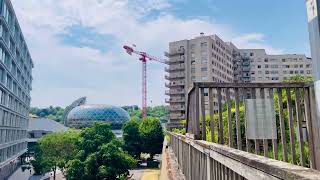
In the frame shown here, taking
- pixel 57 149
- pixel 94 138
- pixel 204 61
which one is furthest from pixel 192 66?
pixel 94 138

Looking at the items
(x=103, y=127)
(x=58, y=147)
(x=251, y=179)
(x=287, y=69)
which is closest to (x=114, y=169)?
(x=103, y=127)

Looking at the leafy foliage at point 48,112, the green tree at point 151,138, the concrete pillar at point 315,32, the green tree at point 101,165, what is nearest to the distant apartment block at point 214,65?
the green tree at point 151,138

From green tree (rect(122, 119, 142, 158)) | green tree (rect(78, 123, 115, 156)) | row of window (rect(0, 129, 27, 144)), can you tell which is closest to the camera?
green tree (rect(78, 123, 115, 156))

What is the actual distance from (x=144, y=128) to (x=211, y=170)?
45.7 m

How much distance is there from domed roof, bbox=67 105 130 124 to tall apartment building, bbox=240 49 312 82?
150ft

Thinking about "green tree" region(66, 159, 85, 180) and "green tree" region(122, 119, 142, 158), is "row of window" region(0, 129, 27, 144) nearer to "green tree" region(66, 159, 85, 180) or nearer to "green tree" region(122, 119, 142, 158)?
"green tree" region(66, 159, 85, 180)

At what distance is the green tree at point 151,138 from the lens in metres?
47.3

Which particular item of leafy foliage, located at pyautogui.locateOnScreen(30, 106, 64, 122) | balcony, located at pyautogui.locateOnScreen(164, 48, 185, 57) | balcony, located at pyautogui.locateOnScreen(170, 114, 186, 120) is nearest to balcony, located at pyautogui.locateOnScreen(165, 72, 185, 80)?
balcony, located at pyautogui.locateOnScreen(164, 48, 185, 57)

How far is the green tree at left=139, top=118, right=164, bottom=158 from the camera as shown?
155 feet

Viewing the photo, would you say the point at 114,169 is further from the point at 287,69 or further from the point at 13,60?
the point at 287,69

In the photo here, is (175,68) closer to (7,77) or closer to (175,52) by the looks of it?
(175,52)

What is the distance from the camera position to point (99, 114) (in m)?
109

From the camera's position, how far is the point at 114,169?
27.3 metres

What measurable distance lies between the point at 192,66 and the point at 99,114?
164 feet
